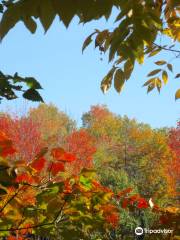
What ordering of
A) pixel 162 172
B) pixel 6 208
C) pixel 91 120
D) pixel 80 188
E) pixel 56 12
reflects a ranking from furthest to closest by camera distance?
pixel 91 120, pixel 162 172, pixel 80 188, pixel 6 208, pixel 56 12

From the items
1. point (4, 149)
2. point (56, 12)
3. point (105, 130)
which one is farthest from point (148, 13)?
point (105, 130)

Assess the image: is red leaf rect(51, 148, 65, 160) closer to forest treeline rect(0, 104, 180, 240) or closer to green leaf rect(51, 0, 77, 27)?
green leaf rect(51, 0, 77, 27)

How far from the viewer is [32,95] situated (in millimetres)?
1651

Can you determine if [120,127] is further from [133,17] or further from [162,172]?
[133,17]

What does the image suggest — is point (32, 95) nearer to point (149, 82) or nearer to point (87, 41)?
point (87, 41)

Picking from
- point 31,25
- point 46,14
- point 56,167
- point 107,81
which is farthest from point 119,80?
point 56,167

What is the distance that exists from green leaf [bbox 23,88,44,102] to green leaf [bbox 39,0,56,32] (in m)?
0.47

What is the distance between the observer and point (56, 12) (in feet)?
3.80

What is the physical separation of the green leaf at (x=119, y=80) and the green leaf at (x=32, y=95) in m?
0.40

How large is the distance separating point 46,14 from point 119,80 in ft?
2.47

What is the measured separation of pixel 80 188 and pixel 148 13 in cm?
166

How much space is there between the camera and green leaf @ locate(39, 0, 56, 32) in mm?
1193

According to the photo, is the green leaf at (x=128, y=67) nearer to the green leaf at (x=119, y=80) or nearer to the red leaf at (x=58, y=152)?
the green leaf at (x=119, y=80)

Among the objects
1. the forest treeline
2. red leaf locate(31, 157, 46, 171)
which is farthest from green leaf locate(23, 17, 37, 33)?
the forest treeline
